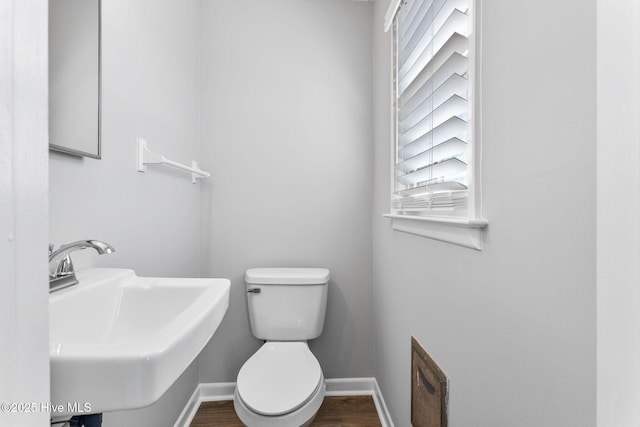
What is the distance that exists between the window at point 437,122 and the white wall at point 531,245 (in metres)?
0.05

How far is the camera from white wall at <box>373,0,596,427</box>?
16.9 inches

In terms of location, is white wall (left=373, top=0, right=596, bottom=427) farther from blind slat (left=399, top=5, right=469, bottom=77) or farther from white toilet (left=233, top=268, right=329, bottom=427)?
white toilet (left=233, top=268, right=329, bottom=427)

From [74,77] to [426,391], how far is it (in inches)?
52.0

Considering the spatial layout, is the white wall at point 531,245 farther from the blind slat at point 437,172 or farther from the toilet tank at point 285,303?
the toilet tank at point 285,303

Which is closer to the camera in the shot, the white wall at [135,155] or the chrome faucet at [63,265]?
the chrome faucet at [63,265]

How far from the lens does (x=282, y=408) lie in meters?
1.09

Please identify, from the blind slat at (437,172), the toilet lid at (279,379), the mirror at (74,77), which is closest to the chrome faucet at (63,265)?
the mirror at (74,77)

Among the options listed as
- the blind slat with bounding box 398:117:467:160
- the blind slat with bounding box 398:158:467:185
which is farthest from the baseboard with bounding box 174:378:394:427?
the blind slat with bounding box 398:117:467:160

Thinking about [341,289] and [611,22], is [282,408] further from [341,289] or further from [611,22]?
[611,22]

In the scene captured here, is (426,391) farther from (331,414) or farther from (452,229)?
(331,414)

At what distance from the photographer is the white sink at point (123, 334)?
40 cm

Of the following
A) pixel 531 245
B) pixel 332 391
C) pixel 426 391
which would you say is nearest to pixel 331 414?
pixel 332 391

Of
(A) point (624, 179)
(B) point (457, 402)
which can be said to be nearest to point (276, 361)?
(B) point (457, 402)

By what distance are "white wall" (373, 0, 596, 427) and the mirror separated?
3.20 ft
